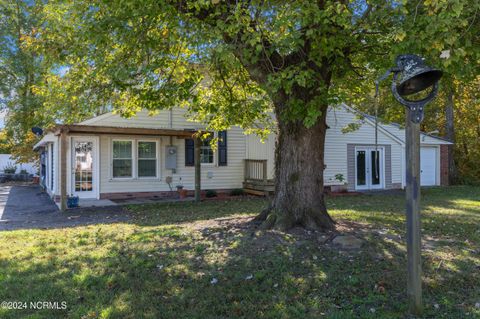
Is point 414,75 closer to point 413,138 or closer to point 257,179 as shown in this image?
point 413,138

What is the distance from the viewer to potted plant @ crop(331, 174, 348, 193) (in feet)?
52.7

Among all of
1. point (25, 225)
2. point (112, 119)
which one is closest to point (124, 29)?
point (25, 225)

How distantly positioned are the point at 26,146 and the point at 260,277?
2337cm

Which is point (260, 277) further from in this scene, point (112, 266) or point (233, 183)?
point (233, 183)

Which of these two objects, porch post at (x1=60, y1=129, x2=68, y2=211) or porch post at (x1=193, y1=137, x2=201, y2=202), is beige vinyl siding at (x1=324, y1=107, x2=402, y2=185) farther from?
porch post at (x1=60, y1=129, x2=68, y2=211)

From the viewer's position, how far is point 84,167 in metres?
12.7

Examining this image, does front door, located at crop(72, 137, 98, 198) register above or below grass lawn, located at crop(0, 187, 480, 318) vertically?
above

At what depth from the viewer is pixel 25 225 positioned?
8398mm

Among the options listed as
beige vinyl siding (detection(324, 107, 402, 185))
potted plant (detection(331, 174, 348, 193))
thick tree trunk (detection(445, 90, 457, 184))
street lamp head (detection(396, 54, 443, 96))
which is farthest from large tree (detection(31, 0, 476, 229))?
thick tree trunk (detection(445, 90, 457, 184))

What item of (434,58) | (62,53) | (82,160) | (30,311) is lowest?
(30,311)

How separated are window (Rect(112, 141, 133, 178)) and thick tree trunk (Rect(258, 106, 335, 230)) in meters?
8.19

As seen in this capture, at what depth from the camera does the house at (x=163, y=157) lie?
12383 mm

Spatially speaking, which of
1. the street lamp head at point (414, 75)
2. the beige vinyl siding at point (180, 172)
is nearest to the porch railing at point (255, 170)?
the beige vinyl siding at point (180, 172)

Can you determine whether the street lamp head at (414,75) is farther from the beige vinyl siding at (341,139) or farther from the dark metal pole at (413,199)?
the beige vinyl siding at (341,139)
